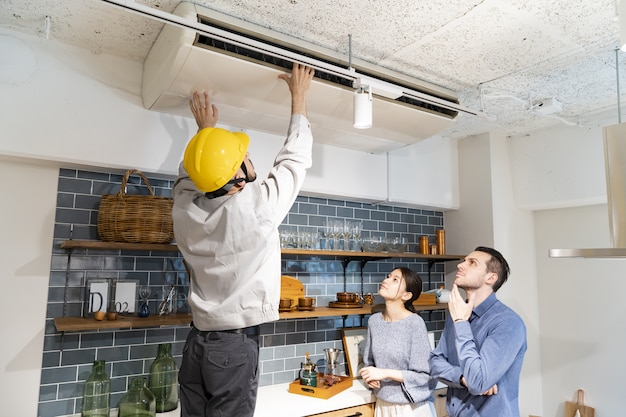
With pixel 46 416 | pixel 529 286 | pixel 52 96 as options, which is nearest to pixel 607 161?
pixel 529 286

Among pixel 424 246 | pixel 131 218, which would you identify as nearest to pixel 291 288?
pixel 131 218

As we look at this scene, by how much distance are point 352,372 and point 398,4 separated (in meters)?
2.37

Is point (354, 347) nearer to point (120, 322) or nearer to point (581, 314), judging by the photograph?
point (120, 322)

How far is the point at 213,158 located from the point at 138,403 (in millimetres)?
1380

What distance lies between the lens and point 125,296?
2566 mm

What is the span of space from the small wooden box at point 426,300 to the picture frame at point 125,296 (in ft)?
6.18

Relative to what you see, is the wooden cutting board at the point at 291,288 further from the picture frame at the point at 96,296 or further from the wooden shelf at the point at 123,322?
the picture frame at the point at 96,296

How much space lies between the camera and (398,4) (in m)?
2.01

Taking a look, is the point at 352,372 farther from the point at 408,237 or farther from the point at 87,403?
the point at 87,403

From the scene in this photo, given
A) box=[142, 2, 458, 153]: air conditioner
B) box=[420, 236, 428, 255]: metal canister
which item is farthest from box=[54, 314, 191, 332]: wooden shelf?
box=[420, 236, 428, 255]: metal canister

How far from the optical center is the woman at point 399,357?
274cm

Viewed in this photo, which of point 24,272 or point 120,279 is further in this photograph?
point 120,279

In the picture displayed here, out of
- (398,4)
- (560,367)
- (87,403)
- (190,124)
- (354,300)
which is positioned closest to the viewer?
(398,4)

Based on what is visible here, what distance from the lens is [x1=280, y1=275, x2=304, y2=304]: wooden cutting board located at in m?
3.00
